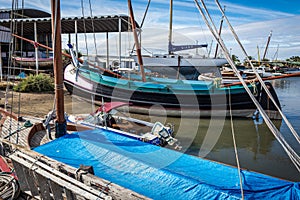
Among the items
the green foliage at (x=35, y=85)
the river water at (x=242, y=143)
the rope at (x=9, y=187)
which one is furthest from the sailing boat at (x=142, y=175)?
the green foliage at (x=35, y=85)

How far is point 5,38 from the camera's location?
2830 centimetres

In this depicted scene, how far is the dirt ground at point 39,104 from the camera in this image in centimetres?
1315

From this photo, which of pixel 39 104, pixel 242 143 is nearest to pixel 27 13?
pixel 39 104

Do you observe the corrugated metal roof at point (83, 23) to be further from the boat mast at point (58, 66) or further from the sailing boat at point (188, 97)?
the boat mast at point (58, 66)

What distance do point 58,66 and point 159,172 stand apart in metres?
3.44

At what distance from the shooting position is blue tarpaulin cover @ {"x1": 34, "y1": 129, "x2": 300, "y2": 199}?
382 cm

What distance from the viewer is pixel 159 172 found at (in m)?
4.33

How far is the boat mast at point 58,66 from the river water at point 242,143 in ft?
16.8

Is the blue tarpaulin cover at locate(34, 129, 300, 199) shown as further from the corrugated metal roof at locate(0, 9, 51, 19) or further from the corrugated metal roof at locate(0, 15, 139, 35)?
the corrugated metal roof at locate(0, 9, 51, 19)

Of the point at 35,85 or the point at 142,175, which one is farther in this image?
the point at 35,85

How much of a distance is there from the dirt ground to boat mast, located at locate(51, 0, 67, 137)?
23.6 feet

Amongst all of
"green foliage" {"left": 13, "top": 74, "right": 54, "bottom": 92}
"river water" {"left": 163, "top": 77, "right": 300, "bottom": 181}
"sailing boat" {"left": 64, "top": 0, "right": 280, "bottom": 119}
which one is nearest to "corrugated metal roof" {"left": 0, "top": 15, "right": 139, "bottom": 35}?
"green foliage" {"left": 13, "top": 74, "right": 54, "bottom": 92}

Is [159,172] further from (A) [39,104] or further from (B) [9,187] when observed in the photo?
(A) [39,104]

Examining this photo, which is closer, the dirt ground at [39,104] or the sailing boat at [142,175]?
the sailing boat at [142,175]
